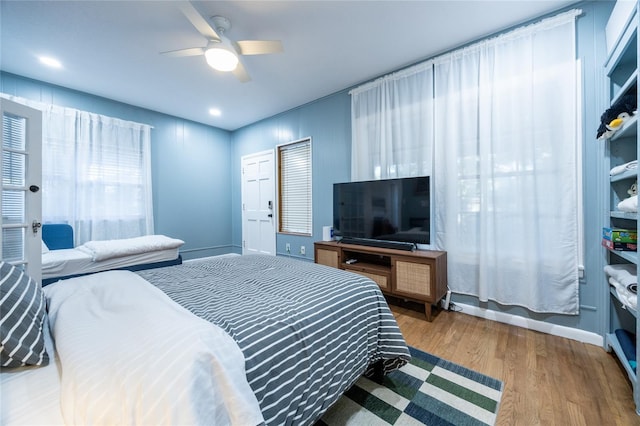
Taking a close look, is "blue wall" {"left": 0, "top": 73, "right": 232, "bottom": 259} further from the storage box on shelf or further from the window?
the storage box on shelf

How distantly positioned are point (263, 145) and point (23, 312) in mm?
4012

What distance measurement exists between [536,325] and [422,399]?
1504 mm

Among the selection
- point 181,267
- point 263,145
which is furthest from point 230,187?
point 181,267

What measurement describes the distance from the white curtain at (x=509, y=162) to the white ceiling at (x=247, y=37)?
1.03 ft

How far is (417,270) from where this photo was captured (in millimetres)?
2428

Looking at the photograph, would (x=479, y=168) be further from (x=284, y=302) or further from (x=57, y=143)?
(x=57, y=143)

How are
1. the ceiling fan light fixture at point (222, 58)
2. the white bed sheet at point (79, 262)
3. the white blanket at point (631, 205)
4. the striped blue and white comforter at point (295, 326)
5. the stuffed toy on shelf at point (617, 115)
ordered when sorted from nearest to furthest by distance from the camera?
the striped blue and white comforter at point (295, 326) < the white blanket at point (631, 205) < the stuffed toy on shelf at point (617, 115) < the ceiling fan light fixture at point (222, 58) < the white bed sheet at point (79, 262)

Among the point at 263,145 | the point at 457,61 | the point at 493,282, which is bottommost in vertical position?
the point at 493,282

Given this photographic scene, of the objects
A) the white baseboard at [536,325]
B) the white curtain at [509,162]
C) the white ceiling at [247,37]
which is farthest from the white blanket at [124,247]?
the white baseboard at [536,325]

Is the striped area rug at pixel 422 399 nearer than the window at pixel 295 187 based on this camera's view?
Yes

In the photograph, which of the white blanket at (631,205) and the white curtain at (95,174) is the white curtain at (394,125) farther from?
the white curtain at (95,174)

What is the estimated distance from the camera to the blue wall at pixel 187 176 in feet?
13.1

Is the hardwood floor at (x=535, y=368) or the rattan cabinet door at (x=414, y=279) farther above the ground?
the rattan cabinet door at (x=414, y=279)

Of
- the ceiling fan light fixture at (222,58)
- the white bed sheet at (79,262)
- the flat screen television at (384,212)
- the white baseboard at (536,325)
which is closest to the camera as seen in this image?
the white baseboard at (536,325)
